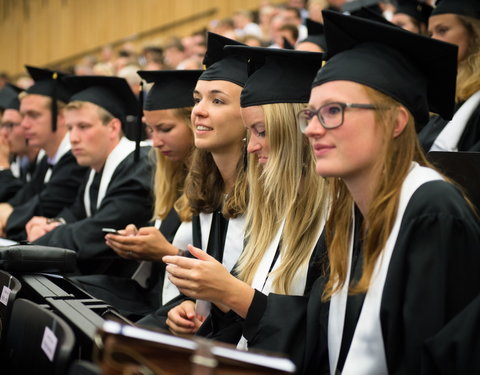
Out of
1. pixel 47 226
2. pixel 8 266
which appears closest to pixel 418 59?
pixel 8 266

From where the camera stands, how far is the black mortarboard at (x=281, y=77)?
2.69m

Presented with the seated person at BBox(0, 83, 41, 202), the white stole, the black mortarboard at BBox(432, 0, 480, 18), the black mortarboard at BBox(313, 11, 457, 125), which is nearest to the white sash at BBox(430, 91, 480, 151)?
the black mortarboard at BBox(432, 0, 480, 18)

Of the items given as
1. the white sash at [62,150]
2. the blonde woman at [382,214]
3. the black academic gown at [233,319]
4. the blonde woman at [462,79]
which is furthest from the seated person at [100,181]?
the blonde woman at [382,214]

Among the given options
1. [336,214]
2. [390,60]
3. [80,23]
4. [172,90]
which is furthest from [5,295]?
[80,23]

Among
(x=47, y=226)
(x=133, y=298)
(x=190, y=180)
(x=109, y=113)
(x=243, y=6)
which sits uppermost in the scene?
(x=243, y=6)

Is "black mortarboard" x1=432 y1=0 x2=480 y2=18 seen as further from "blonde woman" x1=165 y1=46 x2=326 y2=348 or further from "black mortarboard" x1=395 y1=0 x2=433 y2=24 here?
"blonde woman" x1=165 y1=46 x2=326 y2=348

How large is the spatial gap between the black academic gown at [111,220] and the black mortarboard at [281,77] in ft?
6.02

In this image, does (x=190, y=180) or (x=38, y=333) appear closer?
(x=38, y=333)

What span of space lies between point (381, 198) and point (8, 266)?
1.60 meters

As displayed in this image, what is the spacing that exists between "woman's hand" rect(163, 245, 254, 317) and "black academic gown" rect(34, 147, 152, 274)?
2077 mm

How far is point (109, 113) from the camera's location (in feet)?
15.7

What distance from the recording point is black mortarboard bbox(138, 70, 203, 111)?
3.88m

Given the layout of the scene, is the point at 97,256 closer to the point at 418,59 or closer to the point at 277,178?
the point at 277,178

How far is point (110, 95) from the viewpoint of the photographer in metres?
4.83
